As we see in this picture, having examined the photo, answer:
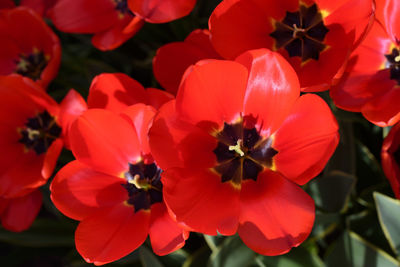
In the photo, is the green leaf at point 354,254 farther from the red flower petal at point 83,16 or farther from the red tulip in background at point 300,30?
the red flower petal at point 83,16

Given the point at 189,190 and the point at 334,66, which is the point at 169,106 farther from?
the point at 334,66

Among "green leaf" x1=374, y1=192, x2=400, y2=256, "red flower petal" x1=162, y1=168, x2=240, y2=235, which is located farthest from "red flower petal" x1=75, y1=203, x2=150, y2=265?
"green leaf" x1=374, y1=192, x2=400, y2=256

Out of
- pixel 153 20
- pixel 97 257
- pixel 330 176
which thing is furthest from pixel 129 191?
pixel 330 176

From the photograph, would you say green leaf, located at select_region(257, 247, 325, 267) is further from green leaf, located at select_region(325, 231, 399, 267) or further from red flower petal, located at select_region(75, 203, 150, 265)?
red flower petal, located at select_region(75, 203, 150, 265)

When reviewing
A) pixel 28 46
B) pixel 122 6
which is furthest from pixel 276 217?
pixel 28 46

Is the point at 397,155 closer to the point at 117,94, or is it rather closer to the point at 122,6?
the point at 117,94

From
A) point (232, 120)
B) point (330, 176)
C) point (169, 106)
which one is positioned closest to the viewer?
point (169, 106)
